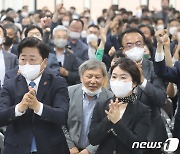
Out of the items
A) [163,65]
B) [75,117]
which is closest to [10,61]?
[75,117]

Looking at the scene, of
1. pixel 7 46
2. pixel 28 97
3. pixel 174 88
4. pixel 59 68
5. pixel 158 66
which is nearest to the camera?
pixel 28 97

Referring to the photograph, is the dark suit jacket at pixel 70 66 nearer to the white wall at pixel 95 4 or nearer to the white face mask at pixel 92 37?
the white face mask at pixel 92 37

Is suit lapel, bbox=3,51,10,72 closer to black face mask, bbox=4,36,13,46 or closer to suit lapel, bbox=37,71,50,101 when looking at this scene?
black face mask, bbox=4,36,13,46

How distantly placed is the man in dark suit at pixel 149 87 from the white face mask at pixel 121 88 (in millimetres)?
458

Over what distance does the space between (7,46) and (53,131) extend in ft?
10.8

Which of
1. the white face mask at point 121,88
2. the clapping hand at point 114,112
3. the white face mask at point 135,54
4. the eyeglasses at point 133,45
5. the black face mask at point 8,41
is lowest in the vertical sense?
the clapping hand at point 114,112

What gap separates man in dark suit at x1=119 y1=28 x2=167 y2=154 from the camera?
14.1ft

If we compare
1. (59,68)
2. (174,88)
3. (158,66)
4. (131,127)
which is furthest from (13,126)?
(59,68)

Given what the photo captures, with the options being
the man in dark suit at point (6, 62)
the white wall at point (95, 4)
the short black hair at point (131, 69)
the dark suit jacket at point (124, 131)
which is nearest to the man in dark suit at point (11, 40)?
the man in dark suit at point (6, 62)

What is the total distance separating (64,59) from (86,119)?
226cm

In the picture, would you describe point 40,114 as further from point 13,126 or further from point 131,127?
point 131,127

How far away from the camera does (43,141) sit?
354 centimetres

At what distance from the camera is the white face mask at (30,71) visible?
11.6ft

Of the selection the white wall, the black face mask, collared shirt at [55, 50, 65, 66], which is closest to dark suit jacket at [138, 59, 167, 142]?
collared shirt at [55, 50, 65, 66]
